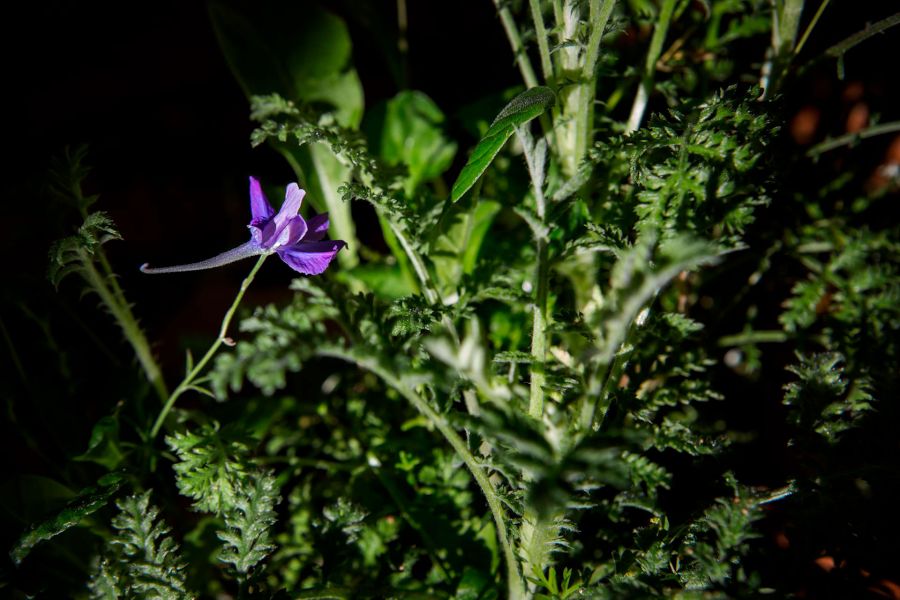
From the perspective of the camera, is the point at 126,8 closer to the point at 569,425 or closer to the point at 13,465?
the point at 13,465

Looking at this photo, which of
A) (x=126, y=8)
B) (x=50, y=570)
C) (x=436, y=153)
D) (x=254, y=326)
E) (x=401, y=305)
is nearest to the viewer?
(x=254, y=326)

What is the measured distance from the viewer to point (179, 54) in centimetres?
141

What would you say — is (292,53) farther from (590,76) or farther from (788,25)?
(788,25)

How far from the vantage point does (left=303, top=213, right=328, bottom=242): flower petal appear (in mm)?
775

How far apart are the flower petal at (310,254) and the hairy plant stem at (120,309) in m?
0.23

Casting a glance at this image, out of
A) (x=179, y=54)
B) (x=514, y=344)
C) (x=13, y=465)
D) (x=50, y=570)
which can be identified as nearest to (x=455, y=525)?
(x=514, y=344)

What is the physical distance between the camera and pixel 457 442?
62 centimetres

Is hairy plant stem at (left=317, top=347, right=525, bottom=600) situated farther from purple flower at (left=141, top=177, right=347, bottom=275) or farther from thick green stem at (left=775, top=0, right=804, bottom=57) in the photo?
thick green stem at (left=775, top=0, right=804, bottom=57)

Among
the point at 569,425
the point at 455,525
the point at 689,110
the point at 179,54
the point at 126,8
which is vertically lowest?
the point at 455,525

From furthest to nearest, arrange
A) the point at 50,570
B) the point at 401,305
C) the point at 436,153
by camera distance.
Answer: the point at 436,153, the point at 50,570, the point at 401,305

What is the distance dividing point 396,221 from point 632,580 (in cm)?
46

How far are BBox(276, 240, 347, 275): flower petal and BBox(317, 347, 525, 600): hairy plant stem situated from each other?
0.12 metres

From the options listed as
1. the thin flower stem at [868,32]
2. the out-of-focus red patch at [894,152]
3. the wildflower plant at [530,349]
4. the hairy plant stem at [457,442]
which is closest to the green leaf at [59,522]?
the wildflower plant at [530,349]

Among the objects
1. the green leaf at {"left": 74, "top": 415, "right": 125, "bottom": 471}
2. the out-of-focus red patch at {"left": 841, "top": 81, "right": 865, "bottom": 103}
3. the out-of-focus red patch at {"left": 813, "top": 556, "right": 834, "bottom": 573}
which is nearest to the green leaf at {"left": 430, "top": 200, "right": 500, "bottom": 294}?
the green leaf at {"left": 74, "top": 415, "right": 125, "bottom": 471}
